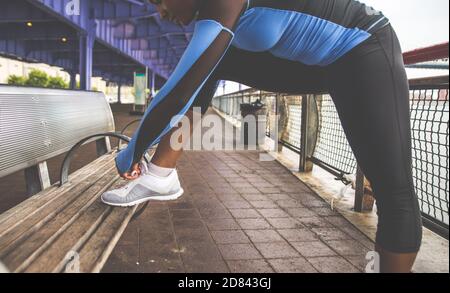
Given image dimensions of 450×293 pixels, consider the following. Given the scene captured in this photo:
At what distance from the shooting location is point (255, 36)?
147 cm

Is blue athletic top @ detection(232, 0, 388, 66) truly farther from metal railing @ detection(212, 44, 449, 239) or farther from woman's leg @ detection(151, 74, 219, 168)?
metal railing @ detection(212, 44, 449, 239)

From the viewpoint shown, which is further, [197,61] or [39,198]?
[39,198]

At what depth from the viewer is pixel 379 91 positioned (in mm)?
1477

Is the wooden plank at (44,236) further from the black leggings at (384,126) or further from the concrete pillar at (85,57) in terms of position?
the concrete pillar at (85,57)

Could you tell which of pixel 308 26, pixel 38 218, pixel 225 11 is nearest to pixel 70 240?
pixel 38 218

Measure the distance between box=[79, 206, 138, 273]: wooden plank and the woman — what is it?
0.27 metres

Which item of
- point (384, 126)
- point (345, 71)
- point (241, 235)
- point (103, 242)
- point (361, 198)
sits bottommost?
point (241, 235)

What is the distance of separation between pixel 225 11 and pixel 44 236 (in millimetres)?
1068

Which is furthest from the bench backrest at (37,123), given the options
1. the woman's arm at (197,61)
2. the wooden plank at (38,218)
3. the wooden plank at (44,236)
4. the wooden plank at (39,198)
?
the woman's arm at (197,61)

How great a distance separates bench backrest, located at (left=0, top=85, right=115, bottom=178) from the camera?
217 centimetres

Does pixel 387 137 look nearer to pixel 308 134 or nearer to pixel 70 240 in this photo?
pixel 70 240

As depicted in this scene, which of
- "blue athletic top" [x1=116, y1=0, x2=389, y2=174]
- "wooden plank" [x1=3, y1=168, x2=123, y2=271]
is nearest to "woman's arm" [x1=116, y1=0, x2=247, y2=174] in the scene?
"blue athletic top" [x1=116, y1=0, x2=389, y2=174]

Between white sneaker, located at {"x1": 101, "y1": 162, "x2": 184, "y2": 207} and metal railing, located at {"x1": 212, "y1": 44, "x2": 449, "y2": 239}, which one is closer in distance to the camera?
white sneaker, located at {"x1": 101, "y1": 162, "x2": 184, "y2": 207}

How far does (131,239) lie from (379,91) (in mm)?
1845
